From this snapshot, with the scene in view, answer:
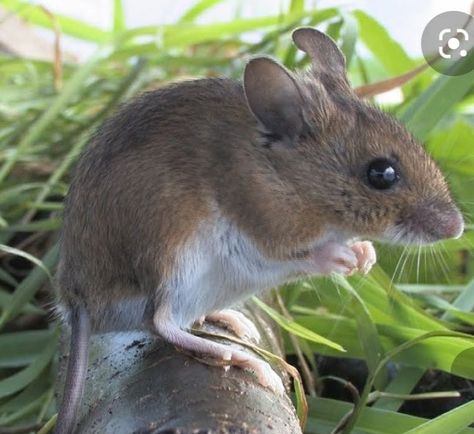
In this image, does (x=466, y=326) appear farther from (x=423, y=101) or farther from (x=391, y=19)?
(x=391, y=19)

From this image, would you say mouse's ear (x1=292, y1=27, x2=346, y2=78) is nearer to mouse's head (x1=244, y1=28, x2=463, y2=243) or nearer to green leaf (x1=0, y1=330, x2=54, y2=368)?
mouse's head (x1=244, y1=28, x2=463, y2=243)

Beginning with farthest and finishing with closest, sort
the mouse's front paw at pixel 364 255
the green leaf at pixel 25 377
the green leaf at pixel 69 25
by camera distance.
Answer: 1. the green leaf at pixel 69 25
2. the green leaf at pixel 25 377
3. the mouse's front paw at pixel 364 255

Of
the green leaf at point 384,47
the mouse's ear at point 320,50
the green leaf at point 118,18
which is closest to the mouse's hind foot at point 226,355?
the mouse's ear at point 320,50

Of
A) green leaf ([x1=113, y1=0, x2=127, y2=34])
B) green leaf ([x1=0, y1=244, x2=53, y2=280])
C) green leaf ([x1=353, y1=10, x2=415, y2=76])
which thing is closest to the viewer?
green leaf ([x1=0, y1=244, x2=53, y2=280])

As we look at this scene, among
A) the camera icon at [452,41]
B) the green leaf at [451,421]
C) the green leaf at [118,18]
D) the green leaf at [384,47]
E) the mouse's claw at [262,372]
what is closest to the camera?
the mouse's claw at [262,372]

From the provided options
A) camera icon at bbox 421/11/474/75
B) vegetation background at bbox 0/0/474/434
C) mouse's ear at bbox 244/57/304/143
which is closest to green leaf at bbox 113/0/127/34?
vegetation background at bbox 0/0/474/434

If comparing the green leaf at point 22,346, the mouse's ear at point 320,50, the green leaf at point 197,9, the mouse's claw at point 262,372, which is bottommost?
the green leaf at point 22,346

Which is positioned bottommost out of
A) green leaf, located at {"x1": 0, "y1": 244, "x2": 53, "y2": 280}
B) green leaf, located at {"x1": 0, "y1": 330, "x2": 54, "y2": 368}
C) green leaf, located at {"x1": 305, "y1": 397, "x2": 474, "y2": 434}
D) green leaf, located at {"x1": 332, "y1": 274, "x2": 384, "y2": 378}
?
green leaf, located at {"x1": 0, "y1": 330, "x2": 54, "y2": 368}

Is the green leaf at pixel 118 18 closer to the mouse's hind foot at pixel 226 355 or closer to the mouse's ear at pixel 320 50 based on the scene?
the mouse's ear at pixel 320 50
